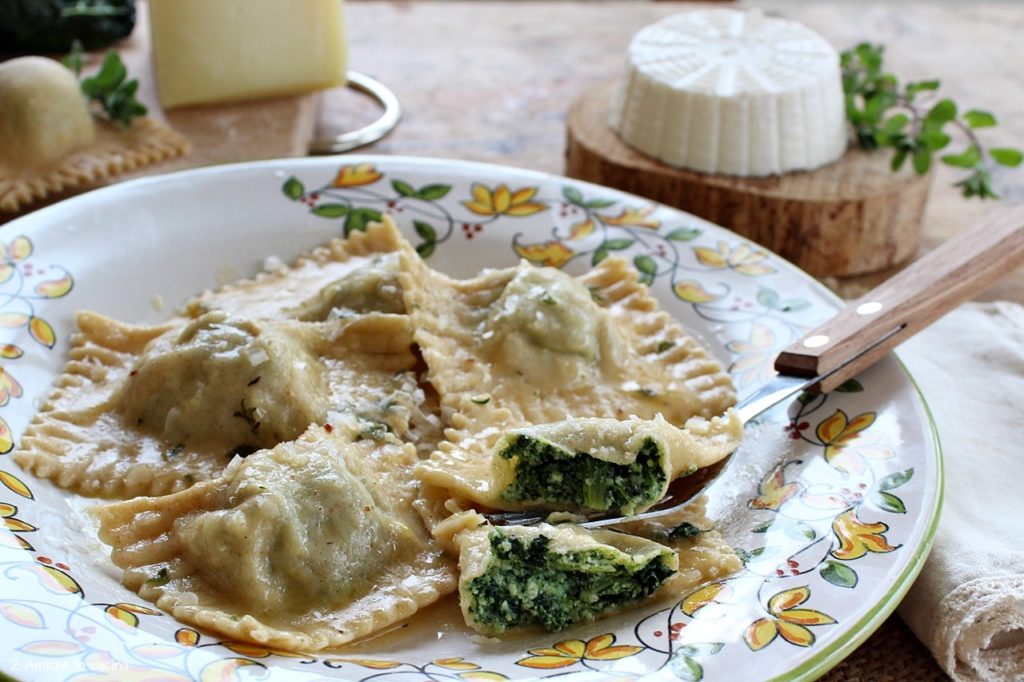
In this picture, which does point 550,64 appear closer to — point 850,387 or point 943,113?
point 943,113

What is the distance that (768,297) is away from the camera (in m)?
4.68

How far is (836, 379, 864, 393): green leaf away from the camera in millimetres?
4074

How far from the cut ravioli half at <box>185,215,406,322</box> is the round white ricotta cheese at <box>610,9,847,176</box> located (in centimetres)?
171

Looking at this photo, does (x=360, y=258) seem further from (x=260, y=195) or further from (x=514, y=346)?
(x=514, y=346)

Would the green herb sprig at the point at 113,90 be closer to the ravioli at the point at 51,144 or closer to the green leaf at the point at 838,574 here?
the ravioli at the point at 51,144

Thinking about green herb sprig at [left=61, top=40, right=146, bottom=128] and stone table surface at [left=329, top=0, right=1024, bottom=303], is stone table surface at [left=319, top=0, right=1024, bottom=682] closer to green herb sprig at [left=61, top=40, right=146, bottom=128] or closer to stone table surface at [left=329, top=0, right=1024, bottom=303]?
stone table surface at [left=329, top=0, right=1024, bottom=303]

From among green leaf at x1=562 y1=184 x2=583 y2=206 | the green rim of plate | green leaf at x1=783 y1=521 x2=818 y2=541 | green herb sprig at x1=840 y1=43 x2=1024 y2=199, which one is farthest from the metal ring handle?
the green rim of plate

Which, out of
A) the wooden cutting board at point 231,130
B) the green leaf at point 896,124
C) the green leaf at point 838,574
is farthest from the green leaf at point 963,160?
the wooden cutting board at point 231,130

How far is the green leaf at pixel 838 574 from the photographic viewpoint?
319 cm

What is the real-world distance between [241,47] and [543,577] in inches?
169

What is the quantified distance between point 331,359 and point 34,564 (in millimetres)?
1457

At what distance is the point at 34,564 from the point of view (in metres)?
3.16

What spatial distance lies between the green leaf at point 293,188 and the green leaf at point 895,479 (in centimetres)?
292

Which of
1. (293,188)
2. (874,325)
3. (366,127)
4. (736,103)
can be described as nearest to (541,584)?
(874,325)
